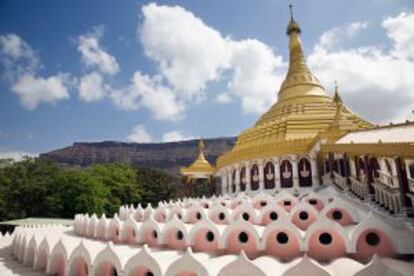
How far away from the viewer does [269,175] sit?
2712cm

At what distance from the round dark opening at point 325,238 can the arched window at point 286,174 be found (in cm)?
1272

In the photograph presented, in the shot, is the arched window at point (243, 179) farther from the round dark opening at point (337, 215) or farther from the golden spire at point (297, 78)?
the round dark opening at point (337, 215)

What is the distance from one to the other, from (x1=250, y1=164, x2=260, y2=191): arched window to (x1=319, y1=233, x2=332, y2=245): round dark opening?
14.3 metres

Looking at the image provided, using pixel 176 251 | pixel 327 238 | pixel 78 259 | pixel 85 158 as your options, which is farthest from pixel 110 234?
pixel 85 158

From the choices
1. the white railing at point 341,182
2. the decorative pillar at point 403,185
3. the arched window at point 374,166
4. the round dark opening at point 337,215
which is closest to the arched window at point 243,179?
the white railing at point 341,182

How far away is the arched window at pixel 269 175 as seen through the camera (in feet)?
87.8

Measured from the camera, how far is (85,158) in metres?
132

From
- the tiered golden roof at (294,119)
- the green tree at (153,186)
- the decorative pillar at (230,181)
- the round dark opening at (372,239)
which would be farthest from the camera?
the green tree at (153,186)

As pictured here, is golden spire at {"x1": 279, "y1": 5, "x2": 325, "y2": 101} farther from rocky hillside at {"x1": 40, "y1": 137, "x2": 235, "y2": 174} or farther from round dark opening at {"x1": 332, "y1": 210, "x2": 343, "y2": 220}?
rocky hillside at {"x1": 40, "y1": 137, "x2": 235, "y2": 174}

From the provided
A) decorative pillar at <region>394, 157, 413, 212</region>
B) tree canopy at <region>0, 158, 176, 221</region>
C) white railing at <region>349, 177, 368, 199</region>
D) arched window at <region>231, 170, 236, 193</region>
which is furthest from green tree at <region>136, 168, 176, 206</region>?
decorative pillar at <region>394, 157, 413, 212</region>

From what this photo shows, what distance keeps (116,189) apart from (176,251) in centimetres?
3648

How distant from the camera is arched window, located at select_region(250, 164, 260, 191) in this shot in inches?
1091

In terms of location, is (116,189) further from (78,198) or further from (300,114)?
(300,114)

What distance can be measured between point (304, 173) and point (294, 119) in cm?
469
